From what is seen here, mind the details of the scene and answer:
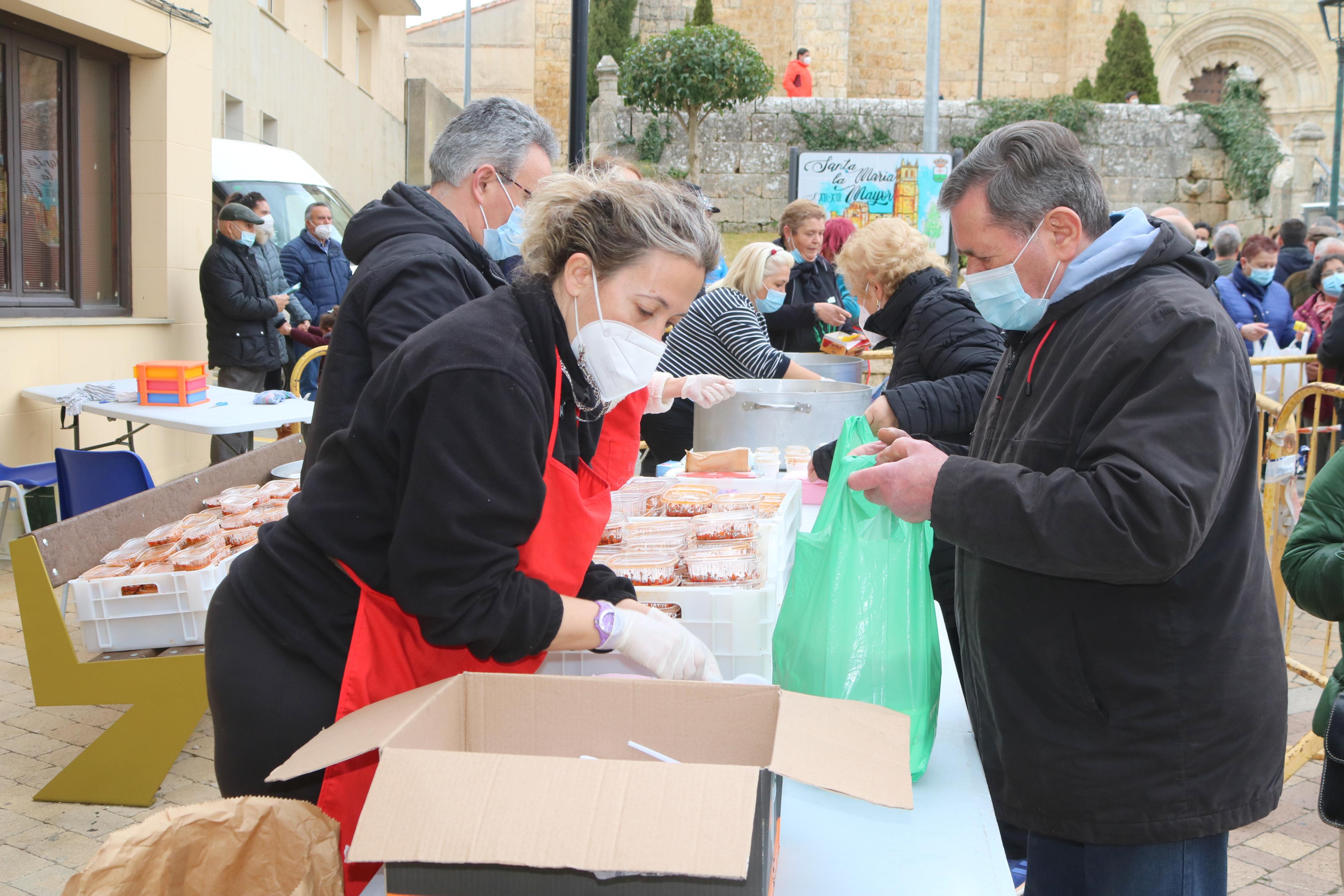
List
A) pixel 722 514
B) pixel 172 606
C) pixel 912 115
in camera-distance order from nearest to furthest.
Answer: pixel 722 514, pixel 172 606, pixel 912 115

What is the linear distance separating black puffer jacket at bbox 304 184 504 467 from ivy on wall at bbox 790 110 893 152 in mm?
18406

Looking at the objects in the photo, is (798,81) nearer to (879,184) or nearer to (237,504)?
(879,184)

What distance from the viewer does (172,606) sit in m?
3.00

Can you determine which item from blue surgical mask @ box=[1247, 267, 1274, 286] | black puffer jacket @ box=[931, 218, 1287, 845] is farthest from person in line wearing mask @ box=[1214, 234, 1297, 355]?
black puffer jacket @ box=[931, 218, 1287, 845]

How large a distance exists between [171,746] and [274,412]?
7.60 ft

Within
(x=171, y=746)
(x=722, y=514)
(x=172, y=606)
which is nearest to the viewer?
(x=722, y=514)

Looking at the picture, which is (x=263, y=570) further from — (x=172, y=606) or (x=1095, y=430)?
(x=172, y=606)

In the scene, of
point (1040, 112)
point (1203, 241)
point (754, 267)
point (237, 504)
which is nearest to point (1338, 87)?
point (1203, 241)

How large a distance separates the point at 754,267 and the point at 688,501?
294cm

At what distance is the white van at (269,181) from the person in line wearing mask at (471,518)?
8987 mm

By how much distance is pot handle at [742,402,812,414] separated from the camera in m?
3.49

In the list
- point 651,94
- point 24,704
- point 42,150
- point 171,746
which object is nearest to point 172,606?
point 171,746

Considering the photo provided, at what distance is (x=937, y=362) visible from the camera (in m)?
3.22

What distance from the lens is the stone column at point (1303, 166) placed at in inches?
803
